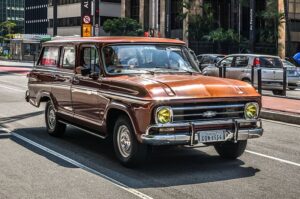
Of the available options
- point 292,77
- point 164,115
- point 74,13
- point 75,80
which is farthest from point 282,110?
point 74,13

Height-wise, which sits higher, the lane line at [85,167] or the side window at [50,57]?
the side window at [50,57]

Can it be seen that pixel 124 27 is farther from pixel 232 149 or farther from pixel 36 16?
pixel 232 149

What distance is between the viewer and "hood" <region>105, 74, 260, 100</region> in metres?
6.98

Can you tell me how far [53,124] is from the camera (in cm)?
1029

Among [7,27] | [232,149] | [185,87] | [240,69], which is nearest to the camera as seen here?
[185,87]

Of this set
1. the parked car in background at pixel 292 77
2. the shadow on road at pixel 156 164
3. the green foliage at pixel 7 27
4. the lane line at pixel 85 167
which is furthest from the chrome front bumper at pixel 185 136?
the green foliage at pixel 7 27

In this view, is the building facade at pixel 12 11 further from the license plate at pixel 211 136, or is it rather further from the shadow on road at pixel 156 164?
the license plate at pixel 211 136

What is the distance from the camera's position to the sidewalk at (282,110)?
1309 centimetres

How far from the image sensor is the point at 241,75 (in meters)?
21.3

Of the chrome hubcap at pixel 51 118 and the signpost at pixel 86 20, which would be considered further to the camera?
the signpost at pixel 86 20

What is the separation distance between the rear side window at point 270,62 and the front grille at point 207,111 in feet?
46.3

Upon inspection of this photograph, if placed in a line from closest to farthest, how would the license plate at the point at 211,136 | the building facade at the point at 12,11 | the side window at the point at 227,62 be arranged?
the license plate at the point at 211,136 < the side window at the point at 227,62 < the building facade at the point at 12,11

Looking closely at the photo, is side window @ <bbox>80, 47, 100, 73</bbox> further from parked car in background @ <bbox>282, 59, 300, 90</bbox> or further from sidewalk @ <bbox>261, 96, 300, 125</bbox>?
parked car in background @ <bbox>282, 59, 300, 90</bbox>

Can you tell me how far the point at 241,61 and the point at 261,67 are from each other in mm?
1054
